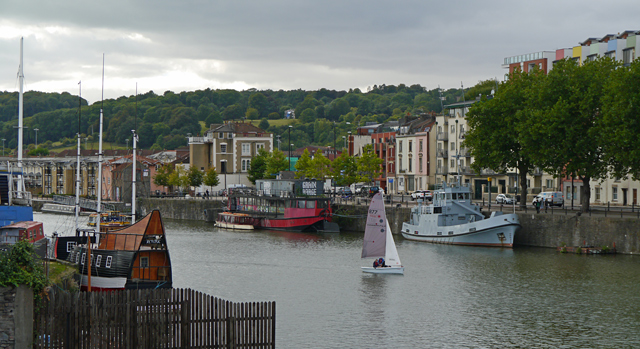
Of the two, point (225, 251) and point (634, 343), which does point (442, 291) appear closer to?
point (634, 343)

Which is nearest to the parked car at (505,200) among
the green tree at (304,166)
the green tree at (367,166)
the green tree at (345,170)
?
the green tree at (367,166)

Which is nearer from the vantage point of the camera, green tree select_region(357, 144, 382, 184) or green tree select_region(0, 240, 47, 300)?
green tree select_region(0, 240, 47, 300)

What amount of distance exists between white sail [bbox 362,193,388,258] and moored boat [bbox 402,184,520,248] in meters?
16.0

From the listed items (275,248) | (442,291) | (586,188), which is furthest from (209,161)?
(442,291)

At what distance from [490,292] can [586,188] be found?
87.2ft

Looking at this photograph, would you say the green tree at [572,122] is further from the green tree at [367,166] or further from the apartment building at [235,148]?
the apartment building at [235,148]

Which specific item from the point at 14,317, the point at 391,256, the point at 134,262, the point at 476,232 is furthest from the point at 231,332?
the point at 476,232

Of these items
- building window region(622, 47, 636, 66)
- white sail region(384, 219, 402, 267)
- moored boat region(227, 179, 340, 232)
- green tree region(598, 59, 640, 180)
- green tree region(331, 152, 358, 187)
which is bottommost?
Answer: white sail region(384, 219, 402, 267)

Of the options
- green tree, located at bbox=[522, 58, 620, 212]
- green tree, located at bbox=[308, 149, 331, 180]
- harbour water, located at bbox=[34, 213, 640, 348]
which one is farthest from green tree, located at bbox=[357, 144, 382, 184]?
green tree, located at bbox=[522, 58, 620, 212]

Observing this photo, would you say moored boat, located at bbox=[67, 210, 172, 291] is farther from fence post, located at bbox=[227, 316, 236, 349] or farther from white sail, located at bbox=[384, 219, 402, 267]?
white sail, located at bbox=[384, 219, 402, 267]

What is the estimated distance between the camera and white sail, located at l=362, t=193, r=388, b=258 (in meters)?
55.7

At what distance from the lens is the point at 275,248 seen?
7006 centimetres

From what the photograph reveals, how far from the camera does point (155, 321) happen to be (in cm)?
2488

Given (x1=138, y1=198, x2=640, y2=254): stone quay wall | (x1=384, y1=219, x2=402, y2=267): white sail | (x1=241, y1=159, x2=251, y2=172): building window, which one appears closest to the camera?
(x1=384, y1=219, x2=402, y2=267): white sail
